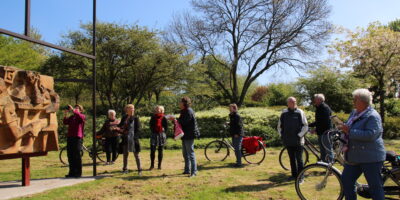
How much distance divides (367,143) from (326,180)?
1.39 m

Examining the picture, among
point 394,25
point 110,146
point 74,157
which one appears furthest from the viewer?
point 394,25

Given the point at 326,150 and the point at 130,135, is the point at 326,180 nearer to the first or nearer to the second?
the point at 326,150

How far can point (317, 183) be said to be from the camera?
206 inches

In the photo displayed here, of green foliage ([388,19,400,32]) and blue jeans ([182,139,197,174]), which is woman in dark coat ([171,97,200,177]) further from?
green foliage ([388,19,400,32])

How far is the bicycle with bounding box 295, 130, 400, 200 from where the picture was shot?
480cm

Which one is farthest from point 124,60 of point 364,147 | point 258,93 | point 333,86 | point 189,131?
point 258,93

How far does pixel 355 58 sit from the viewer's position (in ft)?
58.1

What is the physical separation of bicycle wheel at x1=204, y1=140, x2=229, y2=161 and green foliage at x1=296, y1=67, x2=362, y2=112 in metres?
15.2

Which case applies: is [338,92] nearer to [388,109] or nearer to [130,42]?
[388,109]

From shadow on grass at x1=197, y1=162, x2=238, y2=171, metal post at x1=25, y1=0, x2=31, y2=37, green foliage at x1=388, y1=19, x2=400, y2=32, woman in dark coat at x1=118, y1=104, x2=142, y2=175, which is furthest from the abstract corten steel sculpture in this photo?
green foliage at x1=388, y1=19, x2=400, y2=32

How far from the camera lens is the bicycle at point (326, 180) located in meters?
4.80

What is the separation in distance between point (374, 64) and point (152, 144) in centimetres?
1336

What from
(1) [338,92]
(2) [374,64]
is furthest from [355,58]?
(1) [338,92]

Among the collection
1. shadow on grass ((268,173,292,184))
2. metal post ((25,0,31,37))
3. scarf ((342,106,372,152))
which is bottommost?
shadow on grass ((268,173,292,184))
